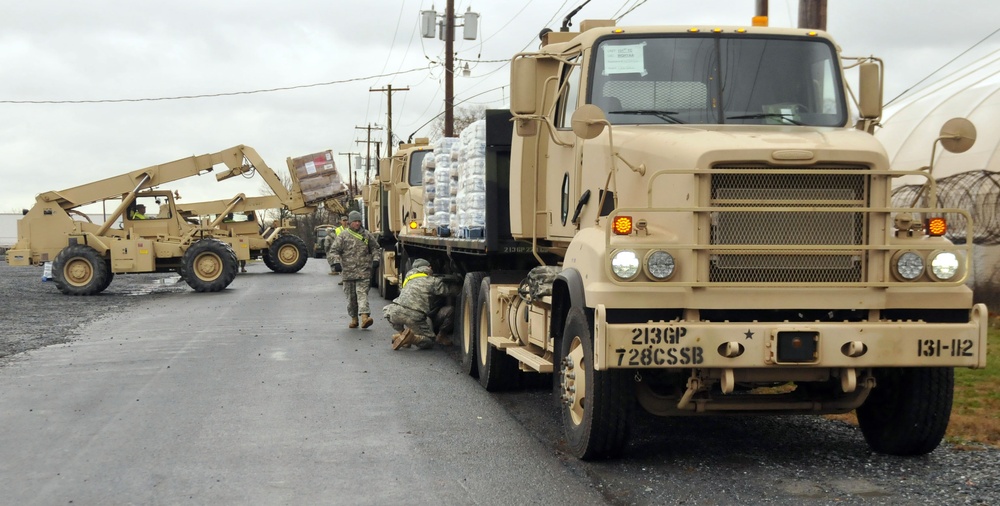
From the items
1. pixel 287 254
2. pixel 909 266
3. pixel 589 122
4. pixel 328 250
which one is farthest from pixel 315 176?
pixel 909 266

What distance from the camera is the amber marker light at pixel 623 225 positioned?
6812 mm

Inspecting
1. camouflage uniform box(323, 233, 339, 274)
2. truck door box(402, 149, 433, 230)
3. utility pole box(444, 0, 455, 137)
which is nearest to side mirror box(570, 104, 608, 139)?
camouflage uniform box(323, 233, 339, 274)

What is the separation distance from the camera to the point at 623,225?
22.4 ft

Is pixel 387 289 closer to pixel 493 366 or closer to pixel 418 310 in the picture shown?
pixel 418 310

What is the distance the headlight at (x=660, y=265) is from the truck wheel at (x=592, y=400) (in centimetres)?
60

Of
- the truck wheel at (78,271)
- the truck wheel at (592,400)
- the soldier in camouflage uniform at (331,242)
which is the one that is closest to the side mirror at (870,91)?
the truck wheel at (592,400)

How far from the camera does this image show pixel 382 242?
22469 mm

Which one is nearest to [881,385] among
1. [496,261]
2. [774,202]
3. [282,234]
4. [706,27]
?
[774,202]

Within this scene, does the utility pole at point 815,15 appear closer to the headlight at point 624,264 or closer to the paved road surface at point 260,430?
the paved road surface at point 260,430

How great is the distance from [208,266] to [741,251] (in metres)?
22.3

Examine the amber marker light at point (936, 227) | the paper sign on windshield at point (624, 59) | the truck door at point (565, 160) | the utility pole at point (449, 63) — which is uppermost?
the utility pole at point (449, 63)

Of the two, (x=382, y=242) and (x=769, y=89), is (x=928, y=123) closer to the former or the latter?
(x=382, y=242)

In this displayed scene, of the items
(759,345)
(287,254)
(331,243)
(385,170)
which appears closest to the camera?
(759,345)

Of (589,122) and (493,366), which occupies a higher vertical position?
(589,122)
